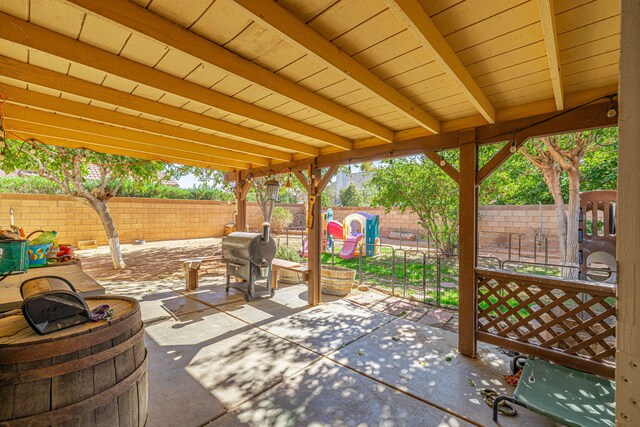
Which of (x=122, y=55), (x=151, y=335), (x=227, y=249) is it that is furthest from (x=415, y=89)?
(x=227, y=249)

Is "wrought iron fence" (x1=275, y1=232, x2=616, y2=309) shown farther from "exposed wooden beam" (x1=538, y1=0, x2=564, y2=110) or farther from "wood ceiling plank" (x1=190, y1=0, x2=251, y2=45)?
"wood ceiling plank" (x1=190, y1=0, x2=251, y2=45)

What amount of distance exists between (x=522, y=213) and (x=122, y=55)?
39.5 ft

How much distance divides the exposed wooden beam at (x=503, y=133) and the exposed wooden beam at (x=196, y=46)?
4.77 feet

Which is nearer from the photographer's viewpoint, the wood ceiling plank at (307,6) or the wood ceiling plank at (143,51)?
the wood ceiling plank at (307,6)

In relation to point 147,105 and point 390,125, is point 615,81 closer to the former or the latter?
point 390,125

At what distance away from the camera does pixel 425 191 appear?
7.17 metres

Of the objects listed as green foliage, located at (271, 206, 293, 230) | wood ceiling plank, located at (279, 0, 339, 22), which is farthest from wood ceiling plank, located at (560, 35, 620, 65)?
green foliage, located at (271, 206, 293, 230)

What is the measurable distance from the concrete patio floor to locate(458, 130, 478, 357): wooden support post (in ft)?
0.87

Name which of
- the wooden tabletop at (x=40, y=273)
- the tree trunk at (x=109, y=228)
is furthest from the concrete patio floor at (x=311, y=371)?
the tree trunk at (x=109, y=228)

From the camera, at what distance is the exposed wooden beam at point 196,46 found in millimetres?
1410

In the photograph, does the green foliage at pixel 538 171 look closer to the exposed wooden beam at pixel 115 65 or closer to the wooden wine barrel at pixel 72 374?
the exposed wooden beam at pixel 115 65

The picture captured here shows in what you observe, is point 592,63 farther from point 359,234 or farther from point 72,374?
point 359,234

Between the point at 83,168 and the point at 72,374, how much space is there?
7398 millimetres

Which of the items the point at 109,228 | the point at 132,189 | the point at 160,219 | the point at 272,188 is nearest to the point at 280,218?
the point at 160,219
